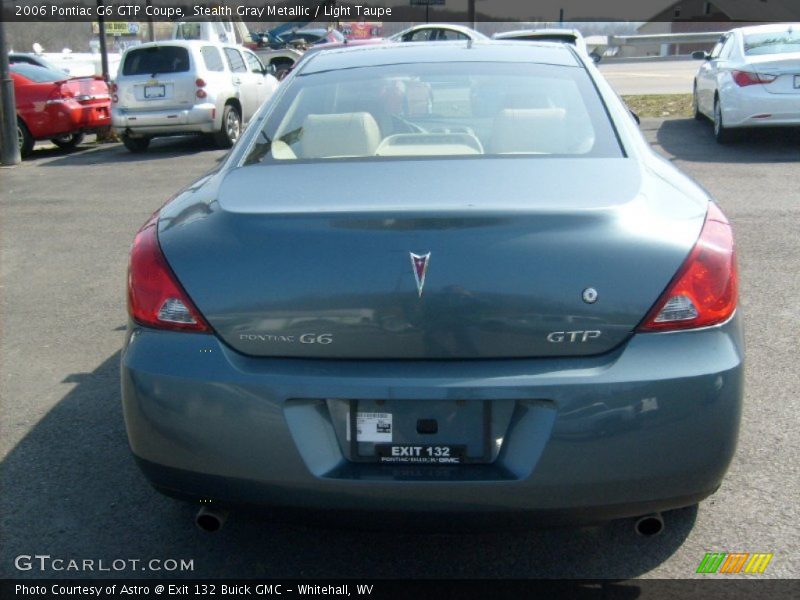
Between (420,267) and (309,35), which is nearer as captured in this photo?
(420,267)

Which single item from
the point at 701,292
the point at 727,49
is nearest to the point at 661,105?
the point at 727,49

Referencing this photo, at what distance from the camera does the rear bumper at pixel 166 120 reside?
566 inches

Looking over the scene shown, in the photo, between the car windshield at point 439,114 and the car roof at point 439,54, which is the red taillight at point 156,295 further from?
the car roof at point 439,54

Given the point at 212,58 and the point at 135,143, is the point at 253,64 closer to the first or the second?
the point at 212,58

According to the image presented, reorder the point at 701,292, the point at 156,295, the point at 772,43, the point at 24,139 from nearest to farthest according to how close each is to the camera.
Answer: the point at 701,292 < the point at 156,295 < the point at 772,43 < the point at 24,139

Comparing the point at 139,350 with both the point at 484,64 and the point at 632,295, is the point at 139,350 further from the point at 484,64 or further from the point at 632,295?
the point at 484,64

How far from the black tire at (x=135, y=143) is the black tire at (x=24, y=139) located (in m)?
1.40

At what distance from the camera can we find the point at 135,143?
15062 mm

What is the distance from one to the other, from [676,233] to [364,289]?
91cm

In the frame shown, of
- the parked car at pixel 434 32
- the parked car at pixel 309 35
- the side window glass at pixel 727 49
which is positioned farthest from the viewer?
the parked car at pixel 309 35

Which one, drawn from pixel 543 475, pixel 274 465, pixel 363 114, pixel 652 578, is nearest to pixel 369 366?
pixel 274 465

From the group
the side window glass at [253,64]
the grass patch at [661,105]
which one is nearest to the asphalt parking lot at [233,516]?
the grass patch at [661,105]

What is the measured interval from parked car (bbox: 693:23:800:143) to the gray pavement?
469 centimetres

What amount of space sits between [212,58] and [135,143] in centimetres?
184
